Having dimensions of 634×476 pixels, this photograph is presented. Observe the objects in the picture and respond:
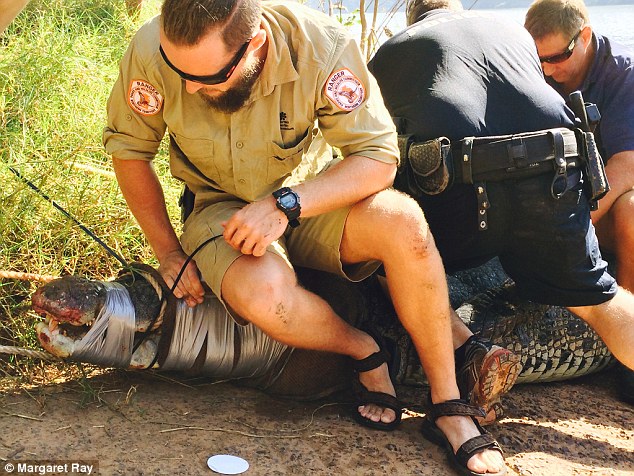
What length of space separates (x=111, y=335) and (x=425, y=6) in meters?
1.96

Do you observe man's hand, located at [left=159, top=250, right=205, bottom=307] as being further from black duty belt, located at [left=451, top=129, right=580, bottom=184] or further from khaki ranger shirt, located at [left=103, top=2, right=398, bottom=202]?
black duty belt, located at [left=451, top=129, right=580, bottom=184]

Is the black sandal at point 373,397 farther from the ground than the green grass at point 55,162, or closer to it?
closer to it

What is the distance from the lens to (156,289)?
3.17m

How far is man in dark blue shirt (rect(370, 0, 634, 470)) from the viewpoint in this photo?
3193mm

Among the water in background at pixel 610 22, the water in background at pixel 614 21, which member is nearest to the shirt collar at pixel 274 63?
the water in background at pixel 610 22

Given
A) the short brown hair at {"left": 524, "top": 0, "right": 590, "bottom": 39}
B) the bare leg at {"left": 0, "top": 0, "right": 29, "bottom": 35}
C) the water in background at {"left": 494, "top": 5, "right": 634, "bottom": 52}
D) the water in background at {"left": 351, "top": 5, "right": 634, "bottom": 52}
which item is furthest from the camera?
the water in background at {"left": 494, "top": 5, "right": 634, "bottom": 52}

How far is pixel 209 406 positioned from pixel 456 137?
4.45 feet

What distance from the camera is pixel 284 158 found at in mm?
3098

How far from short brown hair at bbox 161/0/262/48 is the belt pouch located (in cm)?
84

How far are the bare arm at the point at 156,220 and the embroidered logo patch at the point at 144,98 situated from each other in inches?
8.1

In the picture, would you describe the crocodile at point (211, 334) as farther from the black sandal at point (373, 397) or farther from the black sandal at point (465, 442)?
the black sandal at point (465, 442)

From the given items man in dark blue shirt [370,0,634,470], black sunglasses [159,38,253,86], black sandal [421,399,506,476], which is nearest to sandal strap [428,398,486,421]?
black sandal [421,399,506,476]

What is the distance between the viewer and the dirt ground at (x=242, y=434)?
8.97ft

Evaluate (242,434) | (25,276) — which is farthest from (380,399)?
(25,276)
